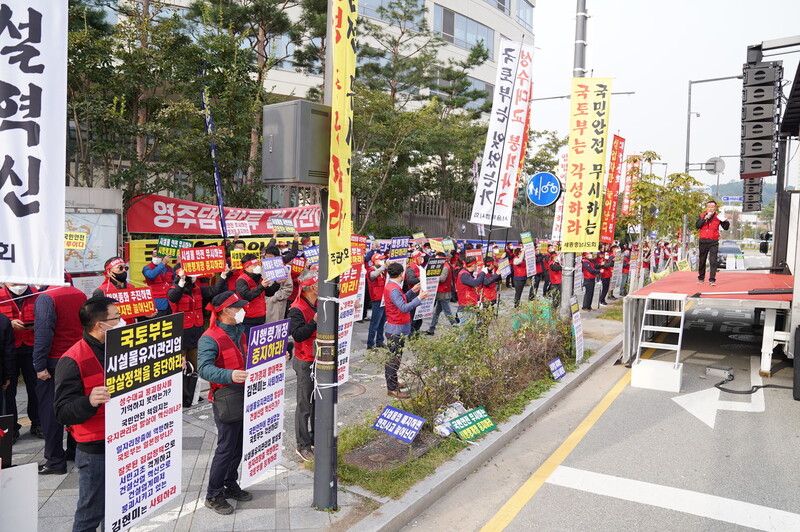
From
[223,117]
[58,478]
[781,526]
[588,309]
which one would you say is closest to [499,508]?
[781,526]

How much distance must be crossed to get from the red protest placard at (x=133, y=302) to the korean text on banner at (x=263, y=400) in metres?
3.05

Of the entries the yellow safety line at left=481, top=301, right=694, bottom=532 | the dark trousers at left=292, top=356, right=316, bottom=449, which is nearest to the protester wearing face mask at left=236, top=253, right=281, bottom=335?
the dark trousers at left=292, top=356, right=316, bottom=449

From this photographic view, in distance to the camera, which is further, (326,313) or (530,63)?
(530,63)

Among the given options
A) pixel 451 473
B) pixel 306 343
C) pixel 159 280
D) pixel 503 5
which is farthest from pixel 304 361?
pixel 503 5

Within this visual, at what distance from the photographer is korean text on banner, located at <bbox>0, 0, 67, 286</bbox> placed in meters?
3.19

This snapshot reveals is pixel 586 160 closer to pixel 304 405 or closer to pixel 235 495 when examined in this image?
pixel 304 405

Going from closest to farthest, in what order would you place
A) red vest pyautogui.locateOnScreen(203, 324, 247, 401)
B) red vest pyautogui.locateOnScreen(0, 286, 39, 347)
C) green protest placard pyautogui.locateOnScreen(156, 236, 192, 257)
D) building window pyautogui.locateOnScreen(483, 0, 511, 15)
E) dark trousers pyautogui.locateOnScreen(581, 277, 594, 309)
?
red vest pyautogui.locateOnScreen(203, 324, 247, 401) → red vest pyautogui.locateOnScreen(0, 286, 39, 347) → green protest placard pyautogui.locateOnScreen(156, 236, 192, 257) → dark trousers pyautogui.locateOnScreen(581, 277, 594, 309) → building window pyautogui.locateOnScreen(483, 0, 511, 15)

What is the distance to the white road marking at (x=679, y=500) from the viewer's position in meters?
4.74

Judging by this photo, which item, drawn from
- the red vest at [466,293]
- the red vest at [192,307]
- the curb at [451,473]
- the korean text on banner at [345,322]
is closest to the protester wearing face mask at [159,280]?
the red vest at [192,307]

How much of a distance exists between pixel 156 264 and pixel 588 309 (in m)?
13.4

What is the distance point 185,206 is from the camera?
13.2m

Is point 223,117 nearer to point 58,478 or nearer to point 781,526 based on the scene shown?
point 58,478

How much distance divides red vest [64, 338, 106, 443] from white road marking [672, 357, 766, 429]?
7.02 metres

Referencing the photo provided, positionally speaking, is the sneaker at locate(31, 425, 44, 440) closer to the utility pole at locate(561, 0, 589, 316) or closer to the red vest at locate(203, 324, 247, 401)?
the red vest at locate(203, 324, 247, 401)
